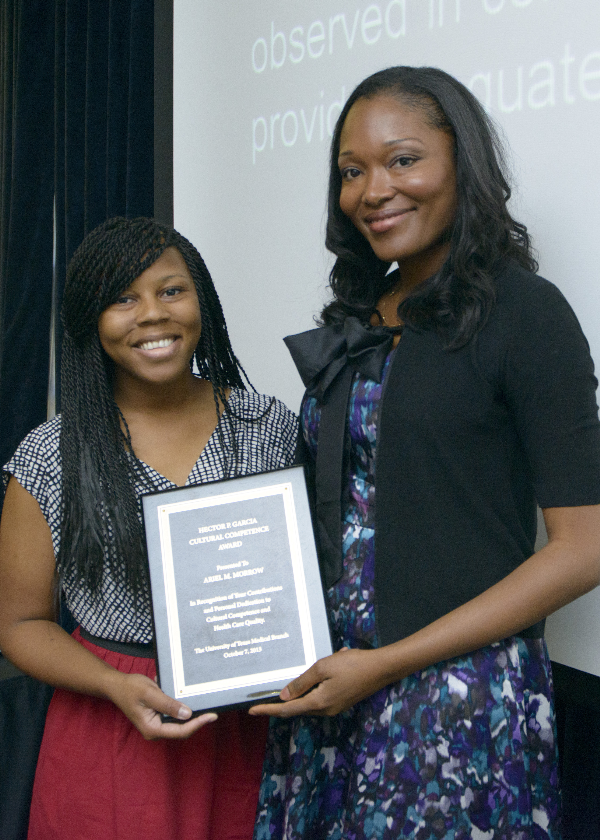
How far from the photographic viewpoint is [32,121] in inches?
137

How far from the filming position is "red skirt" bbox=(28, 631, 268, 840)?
1206mm

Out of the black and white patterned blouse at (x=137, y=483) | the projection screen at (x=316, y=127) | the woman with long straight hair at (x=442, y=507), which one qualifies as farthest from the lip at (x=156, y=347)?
the projection screen at (x=316, y=127)

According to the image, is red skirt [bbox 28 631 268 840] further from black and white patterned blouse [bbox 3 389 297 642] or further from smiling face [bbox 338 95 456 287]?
smiling face [bbox 338 95 456 287]

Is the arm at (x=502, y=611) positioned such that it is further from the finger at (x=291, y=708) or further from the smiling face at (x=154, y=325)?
the smiling face at (x=154, y=325)

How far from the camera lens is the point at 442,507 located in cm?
107

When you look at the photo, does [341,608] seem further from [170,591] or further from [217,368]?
[217,368]

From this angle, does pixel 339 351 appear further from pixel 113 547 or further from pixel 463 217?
pixel 113 547

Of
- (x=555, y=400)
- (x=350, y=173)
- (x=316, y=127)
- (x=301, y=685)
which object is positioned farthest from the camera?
(x=316, y=127)

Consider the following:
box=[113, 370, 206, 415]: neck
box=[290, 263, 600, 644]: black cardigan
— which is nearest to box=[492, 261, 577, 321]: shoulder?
box=[290, 263, 600, 644]: black cardigan

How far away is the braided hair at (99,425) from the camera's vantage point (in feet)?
4.08

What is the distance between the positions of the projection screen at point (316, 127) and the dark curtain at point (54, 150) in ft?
0.67

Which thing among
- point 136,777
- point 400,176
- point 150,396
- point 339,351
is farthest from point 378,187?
point 136,777

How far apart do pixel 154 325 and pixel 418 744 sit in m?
0.76

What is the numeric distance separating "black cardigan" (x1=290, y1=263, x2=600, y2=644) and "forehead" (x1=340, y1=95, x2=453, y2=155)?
8.8 inches
